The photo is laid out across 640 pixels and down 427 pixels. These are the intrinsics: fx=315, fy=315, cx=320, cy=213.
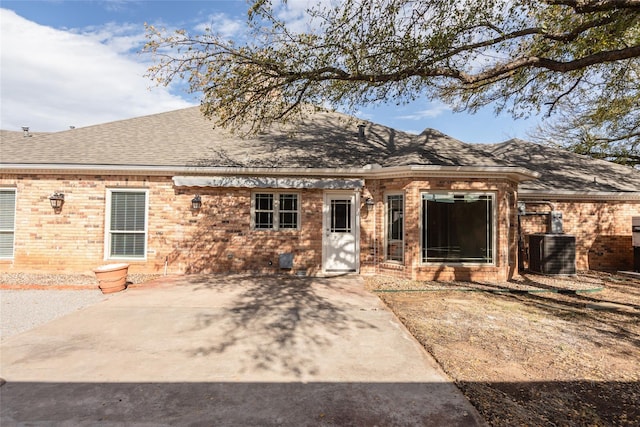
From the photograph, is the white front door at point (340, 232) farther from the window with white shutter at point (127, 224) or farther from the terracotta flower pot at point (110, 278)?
the window with white shutter at point (127, 224)

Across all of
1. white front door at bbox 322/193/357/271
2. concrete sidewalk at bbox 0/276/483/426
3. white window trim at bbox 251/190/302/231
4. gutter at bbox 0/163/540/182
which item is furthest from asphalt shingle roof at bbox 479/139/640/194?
concrete sidewalk at bbox 0/276/483/426

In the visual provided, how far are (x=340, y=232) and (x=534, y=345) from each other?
18.8 ft

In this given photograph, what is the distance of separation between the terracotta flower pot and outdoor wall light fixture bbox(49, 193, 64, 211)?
11.4ft

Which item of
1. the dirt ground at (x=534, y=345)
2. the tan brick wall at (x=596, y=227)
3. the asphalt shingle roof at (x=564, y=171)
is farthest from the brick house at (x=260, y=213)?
the tan brick wall at (x=596, y=227)

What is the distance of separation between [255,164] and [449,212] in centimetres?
580

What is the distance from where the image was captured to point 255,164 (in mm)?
9406

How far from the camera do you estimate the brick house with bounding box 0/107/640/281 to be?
8891mm

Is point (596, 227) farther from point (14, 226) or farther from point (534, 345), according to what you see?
point (14, 226)

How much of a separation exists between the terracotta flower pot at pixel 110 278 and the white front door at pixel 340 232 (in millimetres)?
5199

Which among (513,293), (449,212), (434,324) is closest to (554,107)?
(449,212)

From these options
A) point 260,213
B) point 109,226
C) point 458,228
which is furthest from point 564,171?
point 109,226

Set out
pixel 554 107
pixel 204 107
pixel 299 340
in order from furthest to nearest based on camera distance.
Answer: pixel 554 107 < pixel 204 107 < pixel 299 340

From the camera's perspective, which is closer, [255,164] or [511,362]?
[511,362]

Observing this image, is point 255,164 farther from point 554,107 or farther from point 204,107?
point 554,107
